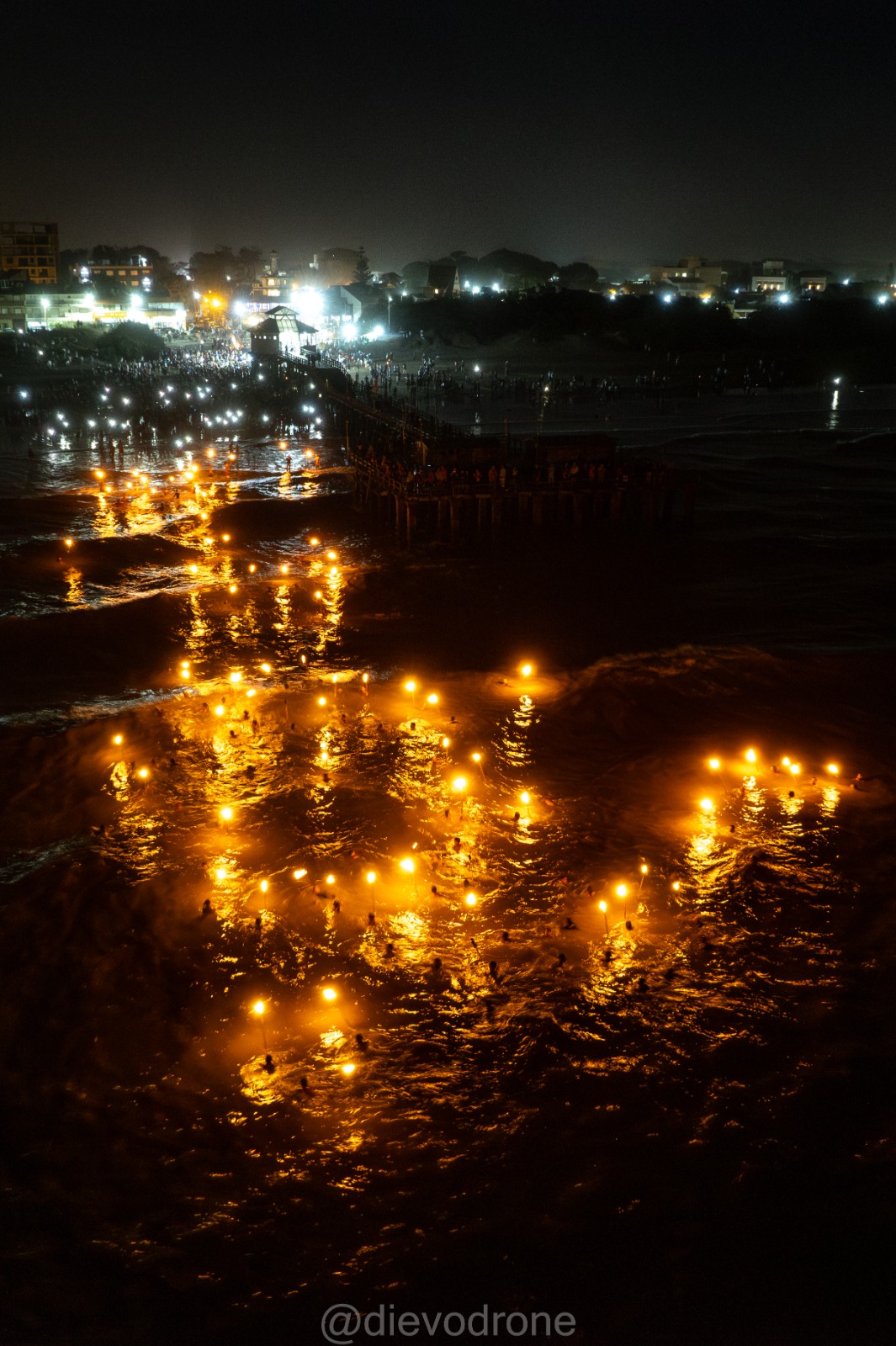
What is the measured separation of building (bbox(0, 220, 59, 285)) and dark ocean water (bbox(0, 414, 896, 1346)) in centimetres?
9736

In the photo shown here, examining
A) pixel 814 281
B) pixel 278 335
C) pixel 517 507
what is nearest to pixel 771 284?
pixel 814 281

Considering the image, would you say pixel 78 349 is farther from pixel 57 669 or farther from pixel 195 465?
pixel 57 669

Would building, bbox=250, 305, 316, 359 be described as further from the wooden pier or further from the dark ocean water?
the dark ocean water

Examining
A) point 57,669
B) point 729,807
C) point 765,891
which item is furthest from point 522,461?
point 765,891

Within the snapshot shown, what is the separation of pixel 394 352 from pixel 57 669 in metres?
69.7

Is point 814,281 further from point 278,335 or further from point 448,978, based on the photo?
point 448,978

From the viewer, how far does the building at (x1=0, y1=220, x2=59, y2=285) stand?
98062 mm

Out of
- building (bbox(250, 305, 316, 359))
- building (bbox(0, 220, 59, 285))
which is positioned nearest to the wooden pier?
building (bbox(250, 305, 316, 359))

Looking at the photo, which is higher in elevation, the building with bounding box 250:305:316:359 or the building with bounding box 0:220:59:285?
the building with bounding box 0:220:59:285

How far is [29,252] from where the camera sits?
9894 cm

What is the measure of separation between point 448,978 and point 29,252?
368ft

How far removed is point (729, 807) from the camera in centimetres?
1188

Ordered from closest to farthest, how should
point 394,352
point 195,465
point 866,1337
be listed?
1. point 866,1337
2. point 195,465
3. point 394,352

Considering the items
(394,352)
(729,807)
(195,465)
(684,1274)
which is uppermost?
(394,352)
